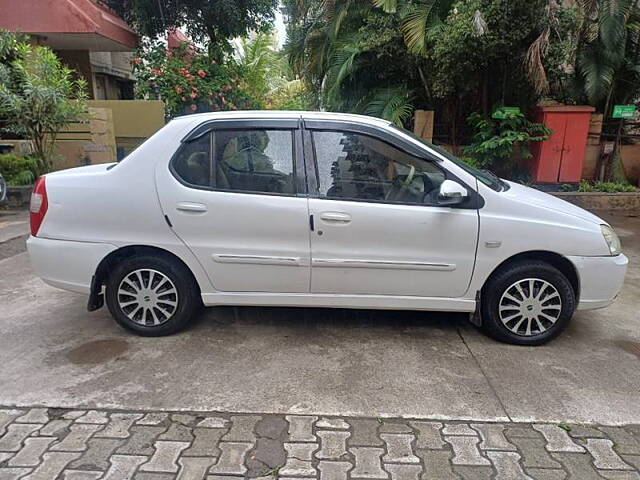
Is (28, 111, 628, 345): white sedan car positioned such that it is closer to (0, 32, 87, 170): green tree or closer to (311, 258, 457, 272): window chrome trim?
(311, 258, 457, 272): window chrome trim

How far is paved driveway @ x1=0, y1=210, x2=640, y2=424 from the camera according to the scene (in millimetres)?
2824

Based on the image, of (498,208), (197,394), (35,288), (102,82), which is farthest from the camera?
(102,82)

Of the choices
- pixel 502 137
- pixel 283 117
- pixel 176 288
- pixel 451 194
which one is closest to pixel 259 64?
pixel 502 137

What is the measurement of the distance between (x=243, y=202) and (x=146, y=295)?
3.47 ft

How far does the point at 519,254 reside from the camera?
3.43 metres

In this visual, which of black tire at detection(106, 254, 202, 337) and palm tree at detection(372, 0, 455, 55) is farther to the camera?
palm tree at detection(372, 0, 455, 55)

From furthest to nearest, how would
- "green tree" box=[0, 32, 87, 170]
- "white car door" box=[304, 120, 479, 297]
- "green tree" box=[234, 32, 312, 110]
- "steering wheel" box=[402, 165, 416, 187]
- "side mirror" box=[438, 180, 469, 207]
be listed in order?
"green tree" box=[234, 32, 312, 110] < "green tree" box=[0, 32, 87, 170] < "steering wheel" box=[402, 165, 416, 187] < "white car door" box=[304, 120, 479, 297] < "side mirror" box=[438, 180, 469, 207]

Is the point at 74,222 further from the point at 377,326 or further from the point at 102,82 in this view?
the point at 102,82

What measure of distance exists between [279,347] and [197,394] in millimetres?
769

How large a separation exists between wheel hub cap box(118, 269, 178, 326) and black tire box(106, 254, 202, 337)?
1.0 inches

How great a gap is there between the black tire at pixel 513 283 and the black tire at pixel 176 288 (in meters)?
2.24

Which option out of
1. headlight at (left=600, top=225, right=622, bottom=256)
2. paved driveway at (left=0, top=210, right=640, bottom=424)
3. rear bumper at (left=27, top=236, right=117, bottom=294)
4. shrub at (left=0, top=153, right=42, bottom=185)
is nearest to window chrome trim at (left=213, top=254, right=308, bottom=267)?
paved driveway at (left=0, top=210, right=640, bottom=424)

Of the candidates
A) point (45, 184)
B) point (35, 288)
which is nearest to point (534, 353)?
point (45, 184)

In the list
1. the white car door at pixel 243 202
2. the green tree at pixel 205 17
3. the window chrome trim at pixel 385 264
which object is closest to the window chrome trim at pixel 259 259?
the white car door at pixel 243 202
